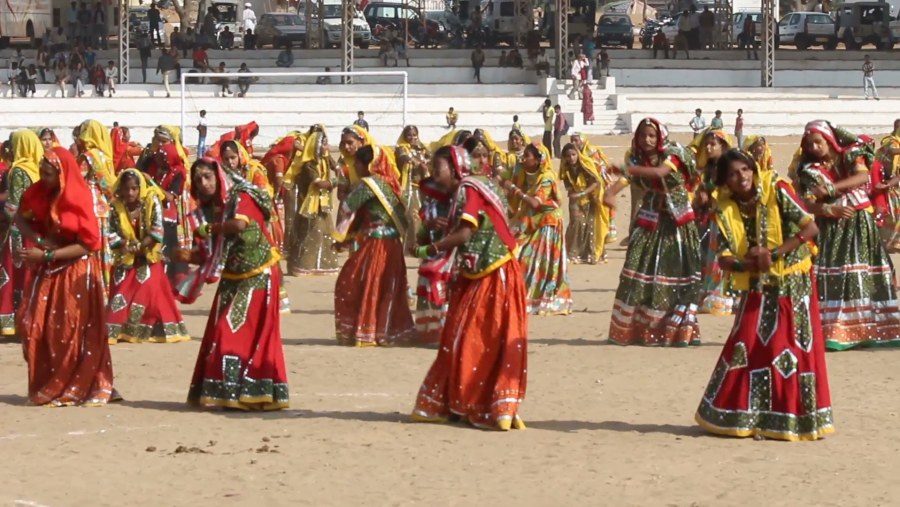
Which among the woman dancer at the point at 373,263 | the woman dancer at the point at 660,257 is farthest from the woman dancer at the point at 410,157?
the woman dancer at the point at 660,257

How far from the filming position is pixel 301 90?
133ft

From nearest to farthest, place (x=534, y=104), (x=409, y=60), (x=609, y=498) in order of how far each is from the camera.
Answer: (x=609, y=498)
(x=534, y=104)
(x=409, y=60)

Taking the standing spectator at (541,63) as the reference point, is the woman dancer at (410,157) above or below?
below

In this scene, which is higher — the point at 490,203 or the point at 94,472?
the point at 490,203

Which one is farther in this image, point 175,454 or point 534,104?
point 534,104

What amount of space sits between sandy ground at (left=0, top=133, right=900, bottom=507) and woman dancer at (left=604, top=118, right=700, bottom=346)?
0.76 m

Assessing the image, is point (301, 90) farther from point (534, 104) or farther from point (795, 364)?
point (795, 364)

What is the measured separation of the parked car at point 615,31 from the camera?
5131 centimetres

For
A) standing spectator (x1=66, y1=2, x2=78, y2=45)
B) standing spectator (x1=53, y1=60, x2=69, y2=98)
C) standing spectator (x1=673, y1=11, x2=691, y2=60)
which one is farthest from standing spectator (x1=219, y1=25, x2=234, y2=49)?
standing spectator (x1=673, y1=11, x2=691, y2=60)

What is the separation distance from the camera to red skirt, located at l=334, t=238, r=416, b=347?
1315 cm

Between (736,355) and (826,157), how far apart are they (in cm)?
246

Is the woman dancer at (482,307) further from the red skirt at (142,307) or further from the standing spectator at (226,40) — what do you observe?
the standing spectator at (226,40)

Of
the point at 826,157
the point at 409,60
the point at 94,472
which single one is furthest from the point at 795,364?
the point at 409,60

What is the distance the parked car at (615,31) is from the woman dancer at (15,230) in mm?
38561
